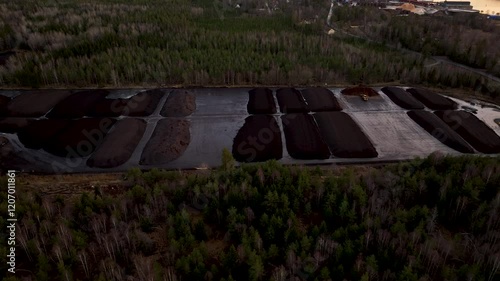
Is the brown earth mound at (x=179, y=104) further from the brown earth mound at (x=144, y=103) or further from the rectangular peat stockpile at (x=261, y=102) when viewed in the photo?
the rectangular peat stockpile at (x=261, y=102)

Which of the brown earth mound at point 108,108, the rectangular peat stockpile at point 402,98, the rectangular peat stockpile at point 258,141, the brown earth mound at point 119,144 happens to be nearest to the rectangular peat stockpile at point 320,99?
the rectangular peat stockpile at point 258,141

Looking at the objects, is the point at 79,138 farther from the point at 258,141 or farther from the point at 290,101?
the point at 290,101

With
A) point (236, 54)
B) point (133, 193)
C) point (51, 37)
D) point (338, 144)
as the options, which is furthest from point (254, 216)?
point (51, 37)

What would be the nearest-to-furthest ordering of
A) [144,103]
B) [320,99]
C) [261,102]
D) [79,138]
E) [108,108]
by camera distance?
[79,138], [108,108], [144,103], [261,102], [320,99]

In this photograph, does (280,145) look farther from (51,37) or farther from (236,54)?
(51,37)

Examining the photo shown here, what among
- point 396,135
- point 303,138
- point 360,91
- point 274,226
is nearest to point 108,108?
point 303,138

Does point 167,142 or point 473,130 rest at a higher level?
point 473,130
